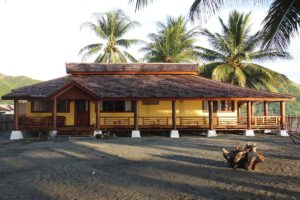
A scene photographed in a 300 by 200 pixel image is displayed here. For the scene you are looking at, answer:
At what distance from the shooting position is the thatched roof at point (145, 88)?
18.7m

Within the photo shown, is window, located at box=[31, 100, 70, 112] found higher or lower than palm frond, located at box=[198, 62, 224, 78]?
lower

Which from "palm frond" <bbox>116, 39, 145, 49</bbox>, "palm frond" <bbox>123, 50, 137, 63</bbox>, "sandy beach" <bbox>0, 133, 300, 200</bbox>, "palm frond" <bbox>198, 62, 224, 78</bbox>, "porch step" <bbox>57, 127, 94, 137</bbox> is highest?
"palm frond" <bbox>116, 39, 145, 49</bbox>

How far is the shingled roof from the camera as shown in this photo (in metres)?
18.7

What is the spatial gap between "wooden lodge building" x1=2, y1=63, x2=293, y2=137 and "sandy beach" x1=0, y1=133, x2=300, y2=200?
625 cm

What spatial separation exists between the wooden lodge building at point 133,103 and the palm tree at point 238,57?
608 cm

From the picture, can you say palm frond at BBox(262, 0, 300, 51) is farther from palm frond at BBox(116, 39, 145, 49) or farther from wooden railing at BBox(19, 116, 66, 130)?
palm frond at BBox(116, 39, 145, 49)

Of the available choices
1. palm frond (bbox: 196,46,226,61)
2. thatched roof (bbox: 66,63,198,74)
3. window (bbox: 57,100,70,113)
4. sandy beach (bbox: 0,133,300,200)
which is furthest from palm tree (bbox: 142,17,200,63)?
sandy beach (bbox: 0,133,300,200)

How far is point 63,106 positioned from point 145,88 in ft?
18.4

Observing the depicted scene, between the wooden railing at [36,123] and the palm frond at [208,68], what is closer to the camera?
the wooden railing at [36,123]

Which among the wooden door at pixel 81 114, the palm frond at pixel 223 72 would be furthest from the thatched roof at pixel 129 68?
the palm frond at pixel 223 72

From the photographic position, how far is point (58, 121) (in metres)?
20.0

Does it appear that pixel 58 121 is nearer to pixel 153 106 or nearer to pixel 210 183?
pixel 153 106

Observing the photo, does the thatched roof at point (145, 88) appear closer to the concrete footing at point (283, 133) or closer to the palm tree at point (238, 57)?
the concrete footing at point (283, 133)

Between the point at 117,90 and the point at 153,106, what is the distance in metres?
3.09
